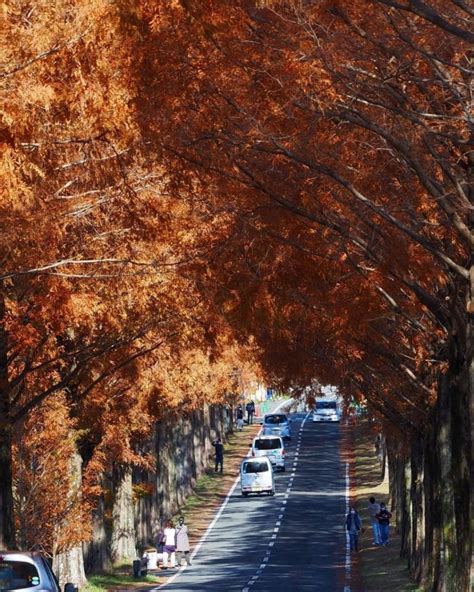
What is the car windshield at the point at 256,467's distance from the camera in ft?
222

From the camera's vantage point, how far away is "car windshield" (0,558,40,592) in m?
16.1

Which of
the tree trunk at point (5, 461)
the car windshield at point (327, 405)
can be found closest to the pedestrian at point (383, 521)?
the tree trunk at point (5, 461)

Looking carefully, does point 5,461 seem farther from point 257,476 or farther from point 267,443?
point 267,443

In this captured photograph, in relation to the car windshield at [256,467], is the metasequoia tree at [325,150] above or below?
above

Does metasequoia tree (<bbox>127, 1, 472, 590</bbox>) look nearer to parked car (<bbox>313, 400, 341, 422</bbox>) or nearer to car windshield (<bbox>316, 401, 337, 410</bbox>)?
car windshield (<bbox>316, 401, 337, 410</bbox>)

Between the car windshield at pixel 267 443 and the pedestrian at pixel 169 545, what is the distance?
1134 inches

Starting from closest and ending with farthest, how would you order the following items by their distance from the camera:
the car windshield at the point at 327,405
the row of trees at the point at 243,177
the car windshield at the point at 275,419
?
the row of trees at the point at 243,177
the car windshield at the point at 275,419
the car windshield at the point at 327,405

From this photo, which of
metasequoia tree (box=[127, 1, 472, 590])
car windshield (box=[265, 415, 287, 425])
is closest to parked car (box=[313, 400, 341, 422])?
car windshield (box=[265, 415, 287, 425])

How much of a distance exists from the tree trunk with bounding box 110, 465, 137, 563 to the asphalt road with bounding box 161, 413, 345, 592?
2.58m

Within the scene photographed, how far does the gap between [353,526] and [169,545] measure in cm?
640

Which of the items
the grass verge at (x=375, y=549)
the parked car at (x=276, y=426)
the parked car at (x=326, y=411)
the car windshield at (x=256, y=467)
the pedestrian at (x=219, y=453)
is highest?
the parked car at (x=326, y=411)

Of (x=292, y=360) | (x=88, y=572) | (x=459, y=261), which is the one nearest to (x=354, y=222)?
(x=459, y=261)

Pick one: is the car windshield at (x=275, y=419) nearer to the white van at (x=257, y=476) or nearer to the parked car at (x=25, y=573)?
the white van at (x=257, y=476)

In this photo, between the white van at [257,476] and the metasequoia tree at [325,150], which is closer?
the metasequoia tree at [325,150]
